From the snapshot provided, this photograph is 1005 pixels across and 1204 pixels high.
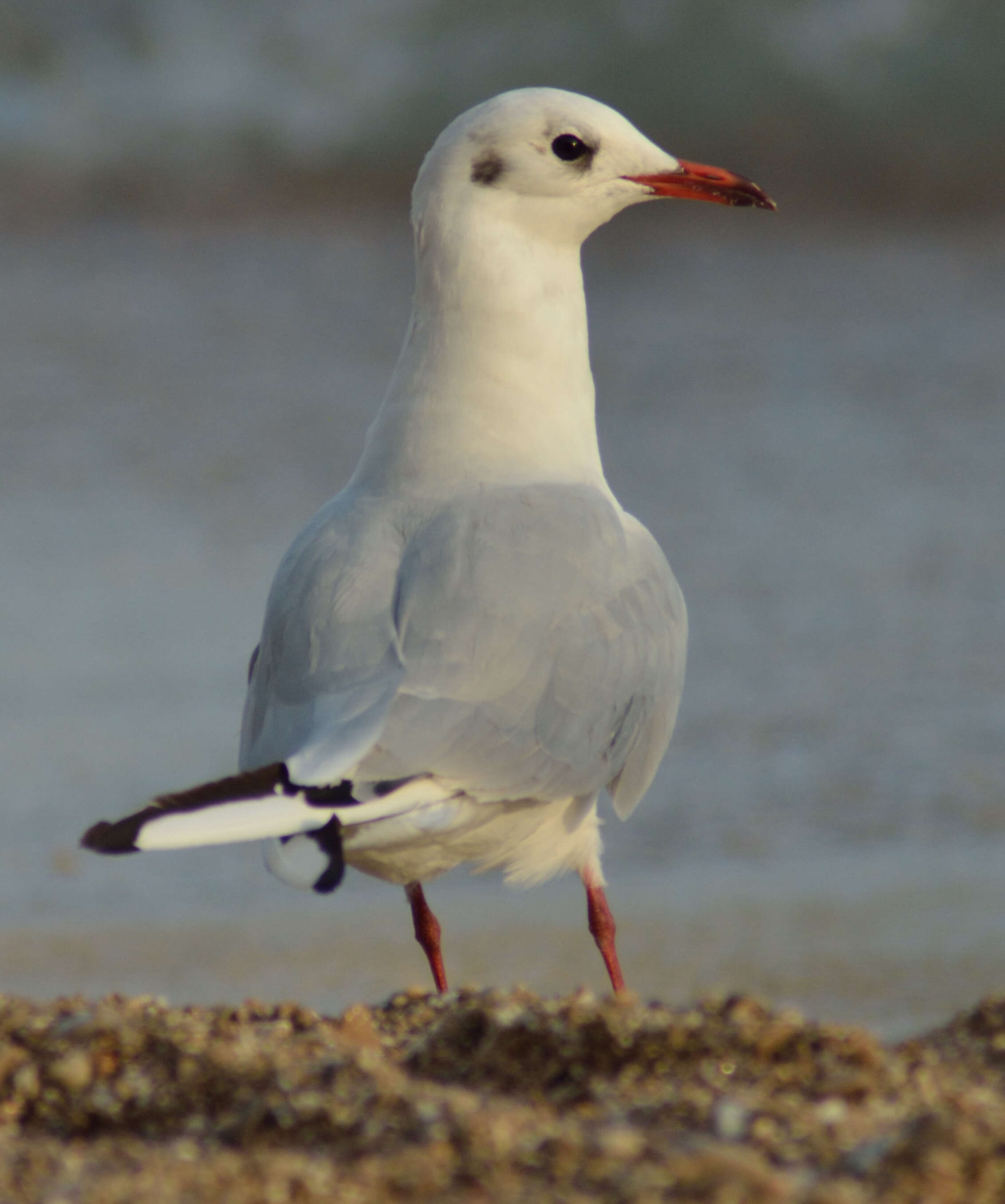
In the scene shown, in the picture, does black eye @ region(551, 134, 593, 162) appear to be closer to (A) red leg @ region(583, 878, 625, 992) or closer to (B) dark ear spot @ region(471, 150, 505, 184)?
(B) dark ear spot @ region(471, 150, 505, 184)

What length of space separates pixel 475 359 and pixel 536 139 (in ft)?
1.37

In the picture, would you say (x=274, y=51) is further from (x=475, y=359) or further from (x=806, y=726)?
(x=475, y=359)

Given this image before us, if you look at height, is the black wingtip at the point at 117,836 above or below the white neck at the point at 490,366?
below

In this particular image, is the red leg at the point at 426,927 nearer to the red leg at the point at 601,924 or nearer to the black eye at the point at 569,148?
the red leg at the point at 601,924

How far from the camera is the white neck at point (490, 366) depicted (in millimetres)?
3258

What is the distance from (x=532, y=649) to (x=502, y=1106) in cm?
112

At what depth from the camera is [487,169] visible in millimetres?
3389

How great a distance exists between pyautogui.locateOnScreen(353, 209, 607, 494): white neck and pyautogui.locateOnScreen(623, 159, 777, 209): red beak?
0.20 m

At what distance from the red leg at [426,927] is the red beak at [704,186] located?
4.44 ft

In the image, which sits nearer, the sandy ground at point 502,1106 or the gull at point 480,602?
the sandy ground at point 502,1106

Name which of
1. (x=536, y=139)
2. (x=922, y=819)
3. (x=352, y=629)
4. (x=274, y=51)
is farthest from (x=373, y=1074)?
(x=274, y=51)

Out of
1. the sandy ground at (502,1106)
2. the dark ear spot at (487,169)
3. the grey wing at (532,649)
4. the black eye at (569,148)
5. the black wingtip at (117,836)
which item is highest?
the black eye at (569,148)

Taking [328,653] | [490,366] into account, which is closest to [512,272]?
[490,366]

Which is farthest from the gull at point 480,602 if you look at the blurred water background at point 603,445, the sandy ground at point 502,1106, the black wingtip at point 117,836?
the blurred water background at point 603,445
